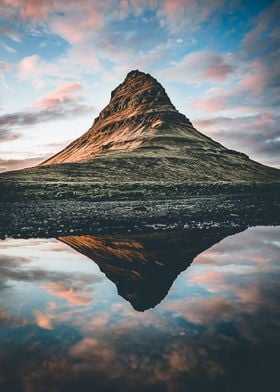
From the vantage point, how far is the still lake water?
5078 mm

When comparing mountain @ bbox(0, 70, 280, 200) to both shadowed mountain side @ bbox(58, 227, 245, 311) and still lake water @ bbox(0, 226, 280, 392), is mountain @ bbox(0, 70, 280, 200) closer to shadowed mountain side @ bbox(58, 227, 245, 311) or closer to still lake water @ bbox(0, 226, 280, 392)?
shadowed mountain side @ bbox(58, 227, 245, 311)

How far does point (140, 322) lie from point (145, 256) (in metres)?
6.67

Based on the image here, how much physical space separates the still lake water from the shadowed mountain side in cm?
6

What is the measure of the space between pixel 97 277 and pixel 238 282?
4509mm

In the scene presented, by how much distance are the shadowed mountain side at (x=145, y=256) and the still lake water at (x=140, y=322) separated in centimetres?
6

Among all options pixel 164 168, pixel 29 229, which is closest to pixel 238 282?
pixel 29 229

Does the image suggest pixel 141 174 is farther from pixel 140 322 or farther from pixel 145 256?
pixel 140 322

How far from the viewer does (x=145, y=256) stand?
45.3 ft

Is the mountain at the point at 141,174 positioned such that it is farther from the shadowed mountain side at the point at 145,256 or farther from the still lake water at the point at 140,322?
the still lake water at the point at 140,322

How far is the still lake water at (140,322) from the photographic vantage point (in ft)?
16.7

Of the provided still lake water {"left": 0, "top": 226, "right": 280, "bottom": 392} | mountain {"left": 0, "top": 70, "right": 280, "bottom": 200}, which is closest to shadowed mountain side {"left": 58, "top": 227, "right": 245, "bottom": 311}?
still lake water {"left": 0, "top": 226, "right": 280, "bottom": 392}

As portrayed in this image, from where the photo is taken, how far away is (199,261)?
1297 centimetres

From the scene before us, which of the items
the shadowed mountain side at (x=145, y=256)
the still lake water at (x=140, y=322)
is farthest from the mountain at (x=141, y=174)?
the still lake water at (x=140, y=322)

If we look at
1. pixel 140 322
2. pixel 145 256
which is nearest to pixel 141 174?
pixel 145 256
